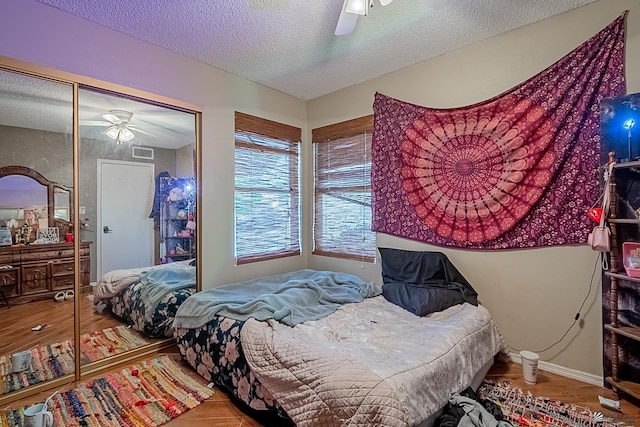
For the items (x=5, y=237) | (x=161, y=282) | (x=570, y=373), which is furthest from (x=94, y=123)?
(x=570, y=373)

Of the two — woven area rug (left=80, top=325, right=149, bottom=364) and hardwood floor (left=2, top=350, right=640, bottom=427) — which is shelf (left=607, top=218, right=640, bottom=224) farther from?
woven area rug (left=80, top=325, right=149, bottom=364)

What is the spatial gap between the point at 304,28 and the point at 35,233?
243 centimetres

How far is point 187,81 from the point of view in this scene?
2.82 m

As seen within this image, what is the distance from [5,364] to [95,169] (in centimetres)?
140

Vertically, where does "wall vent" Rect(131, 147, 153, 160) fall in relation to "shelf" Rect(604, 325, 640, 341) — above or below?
above

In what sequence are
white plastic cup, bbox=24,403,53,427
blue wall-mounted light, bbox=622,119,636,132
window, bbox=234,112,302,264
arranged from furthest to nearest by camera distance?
window, bbox=234,112,302,264 → blue wall-mounted light, bbox=622,119,636,132 → white plastic cup, bbox=24,403,53,427

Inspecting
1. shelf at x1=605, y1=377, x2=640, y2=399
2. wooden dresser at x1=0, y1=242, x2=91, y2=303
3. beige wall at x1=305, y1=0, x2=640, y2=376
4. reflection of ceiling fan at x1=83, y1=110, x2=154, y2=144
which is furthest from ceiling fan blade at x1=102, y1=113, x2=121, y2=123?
shelf at x1=605, y1=377, x2=640, y2=399

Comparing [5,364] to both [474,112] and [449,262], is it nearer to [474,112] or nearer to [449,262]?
[449,262]

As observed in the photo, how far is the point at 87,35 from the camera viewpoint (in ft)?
7.41

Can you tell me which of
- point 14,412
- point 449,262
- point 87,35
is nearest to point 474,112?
point 449,262

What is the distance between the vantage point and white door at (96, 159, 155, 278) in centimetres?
244

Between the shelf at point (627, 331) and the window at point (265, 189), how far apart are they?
284 centimetres

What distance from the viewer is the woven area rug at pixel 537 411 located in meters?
1.71

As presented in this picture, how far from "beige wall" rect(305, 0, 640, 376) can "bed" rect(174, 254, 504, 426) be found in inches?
9.6
